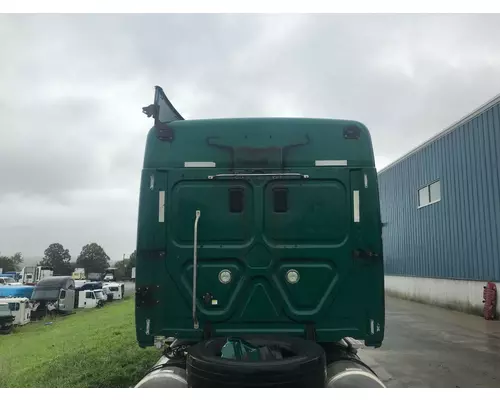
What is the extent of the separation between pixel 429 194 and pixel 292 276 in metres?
16.8

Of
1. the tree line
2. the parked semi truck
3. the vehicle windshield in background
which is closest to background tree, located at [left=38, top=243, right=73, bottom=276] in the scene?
the tree line

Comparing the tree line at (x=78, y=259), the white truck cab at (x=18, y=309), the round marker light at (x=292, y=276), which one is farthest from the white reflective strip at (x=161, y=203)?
the tree line at (x=78, y=259)

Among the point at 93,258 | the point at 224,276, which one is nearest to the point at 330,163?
the point at 224,276

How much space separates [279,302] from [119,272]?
66.2 metres

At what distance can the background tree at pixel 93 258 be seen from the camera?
83.0m

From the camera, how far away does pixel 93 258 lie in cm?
8462

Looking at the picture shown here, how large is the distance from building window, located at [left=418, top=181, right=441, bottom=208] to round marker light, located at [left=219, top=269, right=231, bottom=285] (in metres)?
15.9

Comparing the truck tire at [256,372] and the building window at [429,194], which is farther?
the building window at [429,194]

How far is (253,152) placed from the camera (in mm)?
3830

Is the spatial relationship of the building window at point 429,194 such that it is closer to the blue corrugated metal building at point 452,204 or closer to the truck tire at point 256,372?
the blue corrugated metal building at point 452,204

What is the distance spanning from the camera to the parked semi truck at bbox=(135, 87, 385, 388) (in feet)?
12.2

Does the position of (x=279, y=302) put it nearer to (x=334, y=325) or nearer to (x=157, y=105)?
(x=334, y=325)

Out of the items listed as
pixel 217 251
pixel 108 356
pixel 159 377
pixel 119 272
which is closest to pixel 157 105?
A: pixel 217 251

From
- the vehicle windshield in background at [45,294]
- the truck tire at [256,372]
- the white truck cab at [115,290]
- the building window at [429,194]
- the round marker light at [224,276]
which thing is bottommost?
the white truck cab at [115,290]
